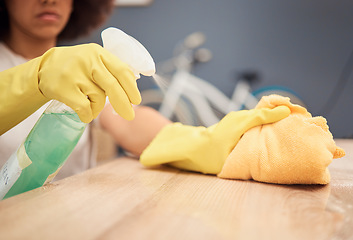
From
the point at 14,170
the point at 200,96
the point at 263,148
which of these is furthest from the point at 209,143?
the point at 200,96

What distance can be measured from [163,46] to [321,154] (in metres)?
2.34

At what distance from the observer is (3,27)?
3.00 ft

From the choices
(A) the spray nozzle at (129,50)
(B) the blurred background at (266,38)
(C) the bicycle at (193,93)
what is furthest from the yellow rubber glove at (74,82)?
(C) the bicycle at (193,93)

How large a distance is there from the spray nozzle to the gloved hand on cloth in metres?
0.19

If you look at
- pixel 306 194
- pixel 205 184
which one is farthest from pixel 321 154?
pixel 205 184

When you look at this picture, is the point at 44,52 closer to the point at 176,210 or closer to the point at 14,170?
the point at 14,170

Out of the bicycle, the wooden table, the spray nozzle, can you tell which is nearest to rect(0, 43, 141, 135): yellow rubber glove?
the spray nozzle

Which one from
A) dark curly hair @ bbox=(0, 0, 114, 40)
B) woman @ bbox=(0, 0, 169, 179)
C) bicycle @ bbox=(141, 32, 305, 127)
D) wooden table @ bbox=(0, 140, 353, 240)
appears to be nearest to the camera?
wooden table @ bbox=(0, 140, 353, 240)

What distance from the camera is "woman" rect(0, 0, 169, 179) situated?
2.32 ft

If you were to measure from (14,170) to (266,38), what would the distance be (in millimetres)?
2285

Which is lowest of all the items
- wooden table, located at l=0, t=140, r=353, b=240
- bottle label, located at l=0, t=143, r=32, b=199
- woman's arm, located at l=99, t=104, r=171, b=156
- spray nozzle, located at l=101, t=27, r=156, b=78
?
woman's arm, located at l=99, t=104, r=171, b=156

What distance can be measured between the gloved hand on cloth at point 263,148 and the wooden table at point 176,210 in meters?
0.02

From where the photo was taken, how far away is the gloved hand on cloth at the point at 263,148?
440 millimetres

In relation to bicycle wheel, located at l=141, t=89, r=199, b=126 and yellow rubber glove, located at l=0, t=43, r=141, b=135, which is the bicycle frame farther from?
yellow rubber glove, located at l=0, t=43, r=141, b=135
